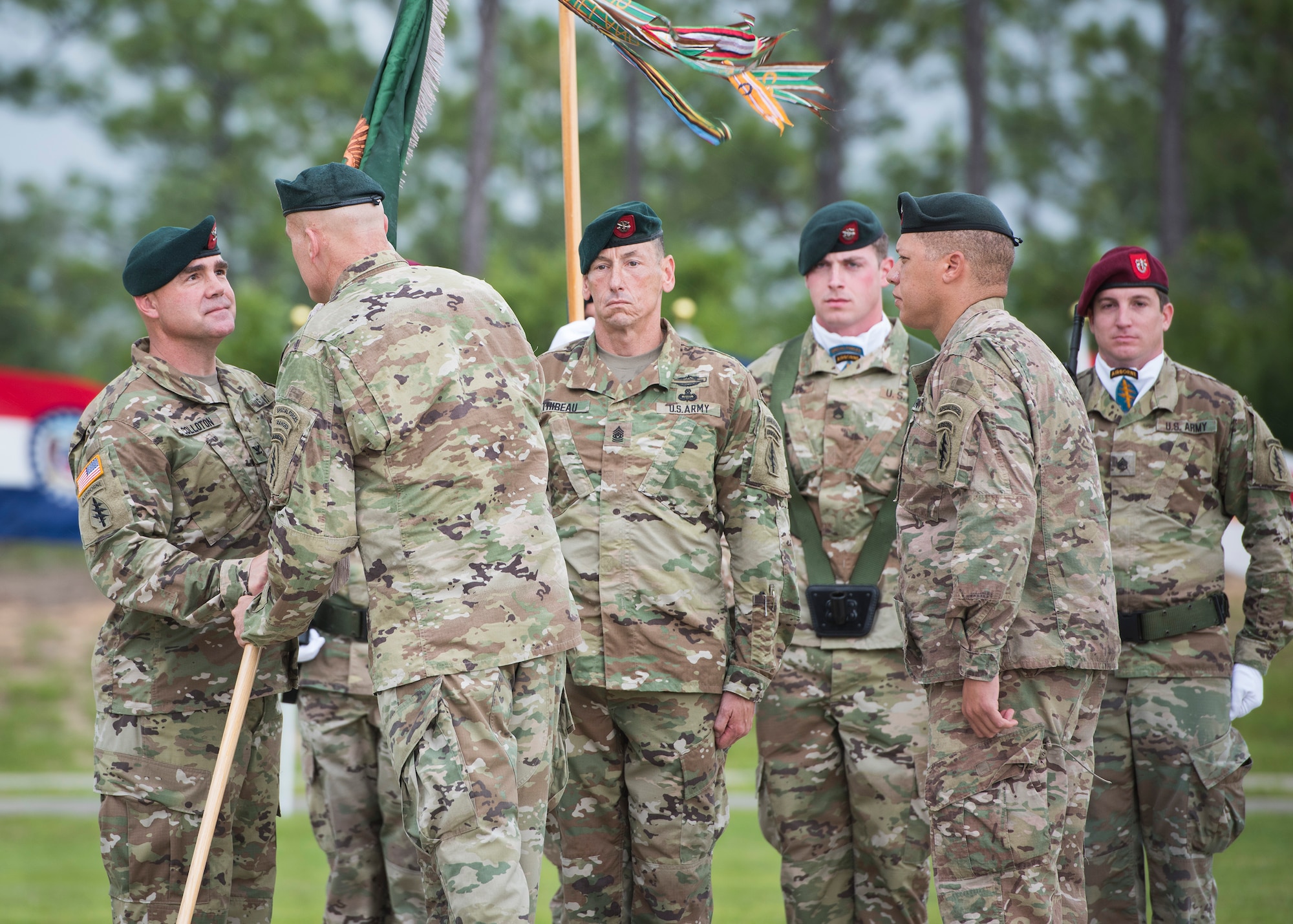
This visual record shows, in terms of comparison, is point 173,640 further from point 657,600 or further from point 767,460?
point 767,460

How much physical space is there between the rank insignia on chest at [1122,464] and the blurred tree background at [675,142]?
10.6m

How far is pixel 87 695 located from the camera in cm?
1375

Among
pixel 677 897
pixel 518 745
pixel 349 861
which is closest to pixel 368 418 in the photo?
pixel 518 745

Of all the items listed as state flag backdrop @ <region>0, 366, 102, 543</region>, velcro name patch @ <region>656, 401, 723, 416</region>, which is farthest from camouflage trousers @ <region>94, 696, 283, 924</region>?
state flag backdrop @ <region>0, 366, 102, 543</region>

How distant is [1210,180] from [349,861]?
1674 centimetres

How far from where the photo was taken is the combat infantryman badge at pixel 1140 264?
4.70m

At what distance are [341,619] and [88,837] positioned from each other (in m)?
5.32

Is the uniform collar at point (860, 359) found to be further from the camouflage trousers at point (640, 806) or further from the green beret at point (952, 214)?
→ the camouflage trousers at point (640, 806)

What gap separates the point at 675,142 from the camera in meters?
21.5

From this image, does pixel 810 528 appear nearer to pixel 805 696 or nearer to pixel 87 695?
pixel 805 696

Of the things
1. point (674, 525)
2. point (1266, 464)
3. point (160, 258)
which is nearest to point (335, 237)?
point (160, 258)

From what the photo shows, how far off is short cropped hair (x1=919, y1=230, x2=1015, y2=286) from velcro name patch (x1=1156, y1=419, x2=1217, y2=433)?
1250 mm

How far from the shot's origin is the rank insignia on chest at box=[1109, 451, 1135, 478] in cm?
464

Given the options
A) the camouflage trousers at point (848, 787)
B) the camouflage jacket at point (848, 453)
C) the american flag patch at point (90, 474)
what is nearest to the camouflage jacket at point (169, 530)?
the american flag patch at point (90, 474)
